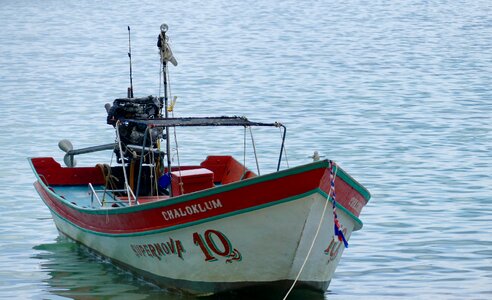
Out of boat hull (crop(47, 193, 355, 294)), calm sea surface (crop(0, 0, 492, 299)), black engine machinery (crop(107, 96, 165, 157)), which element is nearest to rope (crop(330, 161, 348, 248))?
boat hull (crop(47, 193, 355, 294))

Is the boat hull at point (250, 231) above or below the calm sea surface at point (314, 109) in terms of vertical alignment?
above

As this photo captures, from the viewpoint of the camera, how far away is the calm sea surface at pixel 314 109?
72.2ft

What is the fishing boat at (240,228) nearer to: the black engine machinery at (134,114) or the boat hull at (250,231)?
the boat hull at (250,231)

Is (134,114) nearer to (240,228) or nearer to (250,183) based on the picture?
(240,228)

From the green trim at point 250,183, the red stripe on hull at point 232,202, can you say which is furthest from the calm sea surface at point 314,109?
the green trim at point 250,183

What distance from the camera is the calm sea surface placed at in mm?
22016

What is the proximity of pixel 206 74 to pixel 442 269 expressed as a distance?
41618mm

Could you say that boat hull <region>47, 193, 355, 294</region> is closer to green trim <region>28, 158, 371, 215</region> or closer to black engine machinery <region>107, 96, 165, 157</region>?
green trim <region>28, 158, 371, 215</region>

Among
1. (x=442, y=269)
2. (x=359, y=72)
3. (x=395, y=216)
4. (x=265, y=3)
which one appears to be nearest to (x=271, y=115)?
(x=359, y=72)

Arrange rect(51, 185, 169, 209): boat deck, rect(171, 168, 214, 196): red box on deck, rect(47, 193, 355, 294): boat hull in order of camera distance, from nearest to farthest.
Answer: rect(47, 193, 355, 294): boat hull, rect(171, 168, 214, 196): red box on deck, rect(51, 185, 169, 209): boat deck

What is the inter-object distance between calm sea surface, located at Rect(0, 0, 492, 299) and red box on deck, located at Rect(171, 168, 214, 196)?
1.63m

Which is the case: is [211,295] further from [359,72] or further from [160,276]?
[359,72]

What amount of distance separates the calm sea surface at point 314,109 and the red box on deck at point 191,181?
5.36ft

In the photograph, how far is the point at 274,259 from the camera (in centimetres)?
1745
